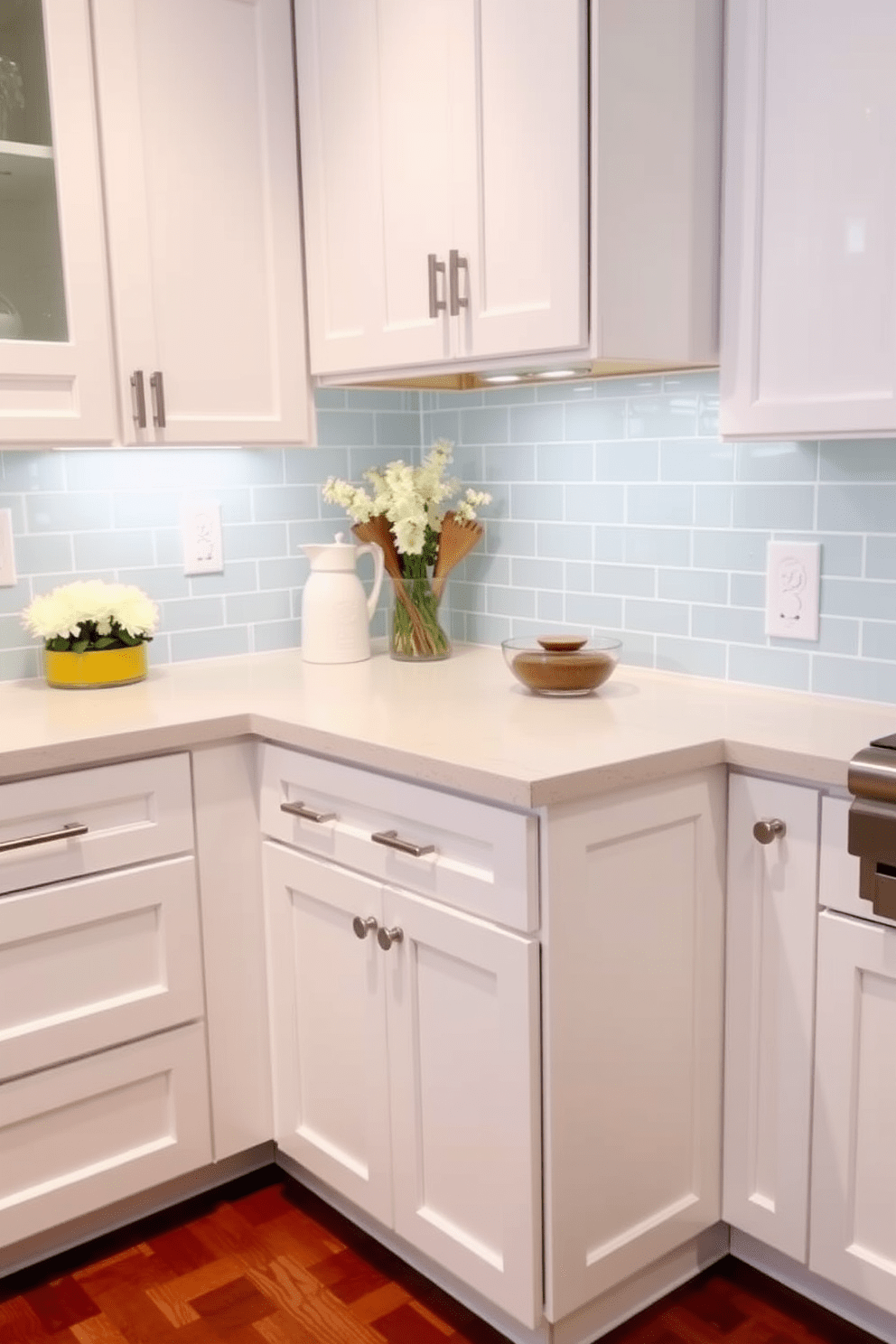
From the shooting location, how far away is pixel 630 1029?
172cm

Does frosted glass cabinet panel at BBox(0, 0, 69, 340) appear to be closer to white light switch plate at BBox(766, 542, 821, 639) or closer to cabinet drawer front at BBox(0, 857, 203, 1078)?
cabinet drawer front at BBox(0, 857, 203, 1078)

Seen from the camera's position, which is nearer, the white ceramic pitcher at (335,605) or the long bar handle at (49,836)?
the long bar handle at (49,836)

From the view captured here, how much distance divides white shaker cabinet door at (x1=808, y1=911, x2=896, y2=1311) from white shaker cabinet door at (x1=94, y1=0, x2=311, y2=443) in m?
1.33

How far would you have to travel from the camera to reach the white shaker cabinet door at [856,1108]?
1614 millimetres

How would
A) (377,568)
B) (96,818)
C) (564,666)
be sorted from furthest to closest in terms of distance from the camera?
(377,568) < (564,666) < (96,818)

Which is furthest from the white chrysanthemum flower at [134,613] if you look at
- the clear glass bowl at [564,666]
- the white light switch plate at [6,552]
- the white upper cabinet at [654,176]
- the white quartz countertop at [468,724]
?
the white upper cabinet at [654,176]

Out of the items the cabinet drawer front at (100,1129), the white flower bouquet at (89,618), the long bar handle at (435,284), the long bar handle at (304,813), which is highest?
the long bar handle at (435,284)

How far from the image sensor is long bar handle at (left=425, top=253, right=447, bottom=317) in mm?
1975

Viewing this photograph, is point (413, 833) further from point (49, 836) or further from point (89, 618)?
point (89, 618)

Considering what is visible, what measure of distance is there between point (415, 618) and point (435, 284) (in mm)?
695

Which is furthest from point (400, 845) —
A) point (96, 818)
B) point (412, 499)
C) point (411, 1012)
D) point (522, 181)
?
point (522, 181)

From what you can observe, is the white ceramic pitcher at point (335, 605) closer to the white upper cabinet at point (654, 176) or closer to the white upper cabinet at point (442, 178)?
the white upper cabinet at point (442, 178)

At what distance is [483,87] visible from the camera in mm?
1880

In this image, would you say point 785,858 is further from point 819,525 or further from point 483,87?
point 483,87
